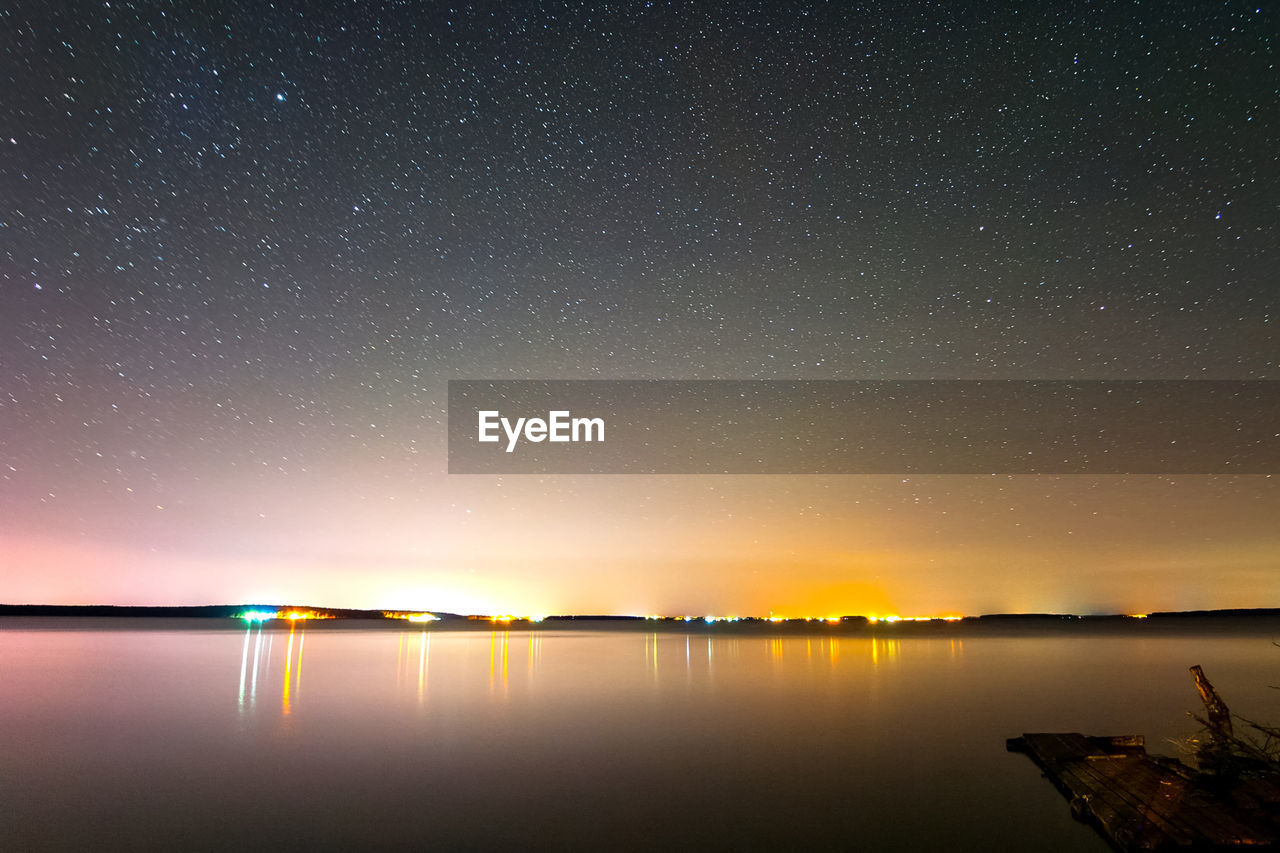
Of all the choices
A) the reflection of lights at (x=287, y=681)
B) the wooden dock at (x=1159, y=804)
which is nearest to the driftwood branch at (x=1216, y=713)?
the wooden dock at (x=1159, y=804)

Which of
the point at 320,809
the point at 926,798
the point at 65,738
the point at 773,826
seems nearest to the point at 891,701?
the point at 926,798

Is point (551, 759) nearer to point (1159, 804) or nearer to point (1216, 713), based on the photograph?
point (1159, 804)

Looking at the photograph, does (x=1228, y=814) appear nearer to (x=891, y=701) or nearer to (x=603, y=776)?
(x=603, y=776)

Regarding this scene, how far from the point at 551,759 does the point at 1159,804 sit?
11.5 meters

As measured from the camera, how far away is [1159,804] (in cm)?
1099

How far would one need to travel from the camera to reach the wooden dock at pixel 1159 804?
9406 mm

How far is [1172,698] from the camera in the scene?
31.3 meters

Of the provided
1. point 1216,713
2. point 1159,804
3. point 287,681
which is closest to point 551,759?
point 1159,804

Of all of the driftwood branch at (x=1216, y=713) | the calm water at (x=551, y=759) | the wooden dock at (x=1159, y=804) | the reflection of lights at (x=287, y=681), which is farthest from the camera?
the reflection of lights at (x=287, y=681)

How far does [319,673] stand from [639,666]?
17.8m

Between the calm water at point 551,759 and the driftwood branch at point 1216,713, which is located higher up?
the driftwood branch at point 1216,713

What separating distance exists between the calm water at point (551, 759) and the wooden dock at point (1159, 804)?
52cm

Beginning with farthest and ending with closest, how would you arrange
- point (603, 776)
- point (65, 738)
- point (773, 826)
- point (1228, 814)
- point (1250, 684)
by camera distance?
point (1250, 684), point (65, 738), point (603, 776), point (773, 826), point (1228, 814)

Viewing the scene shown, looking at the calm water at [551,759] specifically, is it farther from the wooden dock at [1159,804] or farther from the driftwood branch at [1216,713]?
the driftwood branch at [1216,713]
